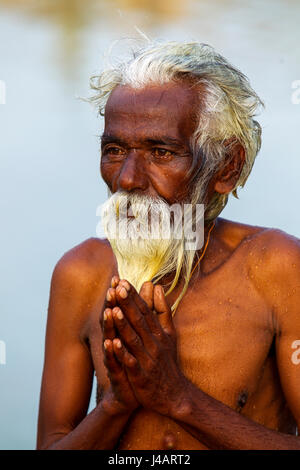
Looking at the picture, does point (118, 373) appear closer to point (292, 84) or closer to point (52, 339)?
point (52, 339)

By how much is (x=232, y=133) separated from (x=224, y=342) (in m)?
0.68

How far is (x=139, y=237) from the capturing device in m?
3.32

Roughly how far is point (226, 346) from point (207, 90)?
2.68 feet

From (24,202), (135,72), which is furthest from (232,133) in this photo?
(24,202)

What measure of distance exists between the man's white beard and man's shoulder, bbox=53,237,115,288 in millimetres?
274

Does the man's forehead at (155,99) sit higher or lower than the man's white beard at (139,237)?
higher

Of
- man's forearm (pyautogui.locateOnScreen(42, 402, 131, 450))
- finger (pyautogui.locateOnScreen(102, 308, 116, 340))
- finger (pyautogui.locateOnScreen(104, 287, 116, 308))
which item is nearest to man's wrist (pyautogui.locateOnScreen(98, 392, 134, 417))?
man's forearm (pyautogui.locateOnScreen(42, 402, 131, 450))

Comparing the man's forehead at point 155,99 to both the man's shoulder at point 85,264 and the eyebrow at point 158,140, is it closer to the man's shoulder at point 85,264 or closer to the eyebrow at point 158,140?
the eyebrow at point 158,140

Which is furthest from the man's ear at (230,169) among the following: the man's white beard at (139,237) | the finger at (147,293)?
the finger at (147,293)

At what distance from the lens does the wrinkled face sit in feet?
11.0

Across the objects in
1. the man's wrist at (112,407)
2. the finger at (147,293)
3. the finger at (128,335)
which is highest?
the finger at (147,293)

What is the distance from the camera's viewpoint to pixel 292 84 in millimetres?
6164

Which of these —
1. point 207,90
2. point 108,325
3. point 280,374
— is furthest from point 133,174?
point 280,374

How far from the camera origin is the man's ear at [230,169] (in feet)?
11.7
